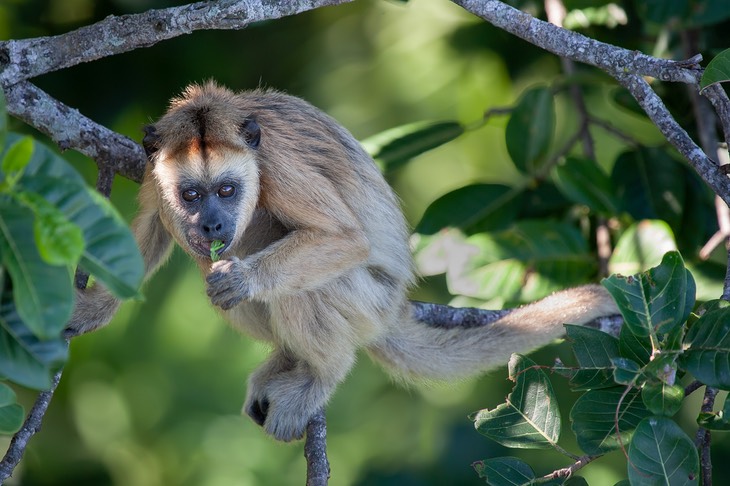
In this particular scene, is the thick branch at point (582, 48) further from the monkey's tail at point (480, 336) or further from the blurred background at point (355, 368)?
the blurred background at point (355, 368)

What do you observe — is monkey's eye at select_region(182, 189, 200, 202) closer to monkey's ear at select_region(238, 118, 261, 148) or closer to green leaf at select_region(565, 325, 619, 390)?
monkey's ear at select_region(238, 118, 261, 148)

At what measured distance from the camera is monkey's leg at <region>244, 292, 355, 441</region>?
14.1 ft

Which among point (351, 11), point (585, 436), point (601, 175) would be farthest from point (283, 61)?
point (585, 436)

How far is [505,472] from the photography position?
3.00 meters

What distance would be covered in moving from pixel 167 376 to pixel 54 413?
4.20ft

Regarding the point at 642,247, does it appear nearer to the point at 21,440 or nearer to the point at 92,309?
the point at 92,309

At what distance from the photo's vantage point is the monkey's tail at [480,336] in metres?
4.32

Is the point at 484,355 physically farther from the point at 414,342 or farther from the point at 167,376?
the point at 167,376

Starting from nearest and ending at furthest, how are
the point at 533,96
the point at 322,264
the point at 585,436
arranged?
1. the point at 585,436
2. the point at 322,264
3. the point at 533,96

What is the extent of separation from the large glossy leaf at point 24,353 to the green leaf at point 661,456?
192 cm

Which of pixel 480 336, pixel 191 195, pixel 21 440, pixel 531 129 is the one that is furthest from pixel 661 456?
pixel 531 129

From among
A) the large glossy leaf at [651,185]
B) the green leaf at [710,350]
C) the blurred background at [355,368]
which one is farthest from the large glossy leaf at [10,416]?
the blurred background at [355,368]

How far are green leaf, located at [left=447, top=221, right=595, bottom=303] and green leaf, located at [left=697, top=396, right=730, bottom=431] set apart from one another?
6.71 ft

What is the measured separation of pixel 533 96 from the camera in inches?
209
